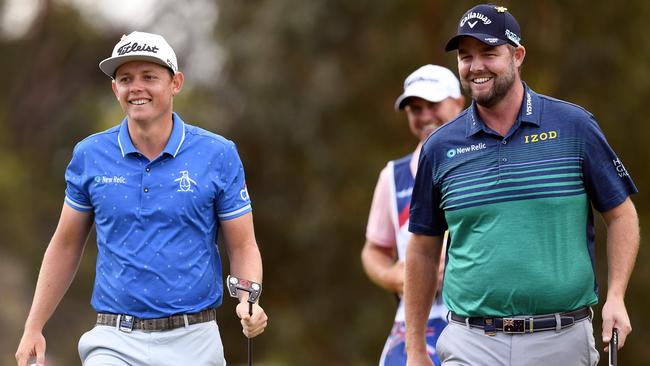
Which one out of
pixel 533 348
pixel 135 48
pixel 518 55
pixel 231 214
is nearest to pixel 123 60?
pixel 135 48

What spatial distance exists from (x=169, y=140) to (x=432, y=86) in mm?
2271

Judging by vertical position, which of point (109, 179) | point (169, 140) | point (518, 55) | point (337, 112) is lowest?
point (109, 179)

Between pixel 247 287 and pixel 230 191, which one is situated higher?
pixel 230 191

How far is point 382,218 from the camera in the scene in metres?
8.88

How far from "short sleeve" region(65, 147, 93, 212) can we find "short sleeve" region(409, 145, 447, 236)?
67.5 inches

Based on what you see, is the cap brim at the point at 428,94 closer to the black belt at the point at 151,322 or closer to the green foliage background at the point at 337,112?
the black belt at the point at 151,322

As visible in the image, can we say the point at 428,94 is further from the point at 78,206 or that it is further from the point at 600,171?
the point at 78,206

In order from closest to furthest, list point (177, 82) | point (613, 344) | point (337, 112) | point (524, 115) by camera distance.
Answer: point (613, 344) → point (524, 115) → point (177, 82) → point (337, 112)

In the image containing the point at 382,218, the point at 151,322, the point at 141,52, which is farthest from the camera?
the point at 382,218

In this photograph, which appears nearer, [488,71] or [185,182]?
[488,71]

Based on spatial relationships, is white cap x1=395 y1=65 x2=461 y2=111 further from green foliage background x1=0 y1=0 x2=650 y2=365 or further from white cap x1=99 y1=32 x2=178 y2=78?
green foliage background x1=0 y1=0 x2=650 y2=365

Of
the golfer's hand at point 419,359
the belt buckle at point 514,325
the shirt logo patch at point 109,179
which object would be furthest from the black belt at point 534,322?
the shirt logo patch at point 109,179

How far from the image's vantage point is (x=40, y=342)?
7.00m

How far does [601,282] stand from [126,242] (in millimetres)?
12312
